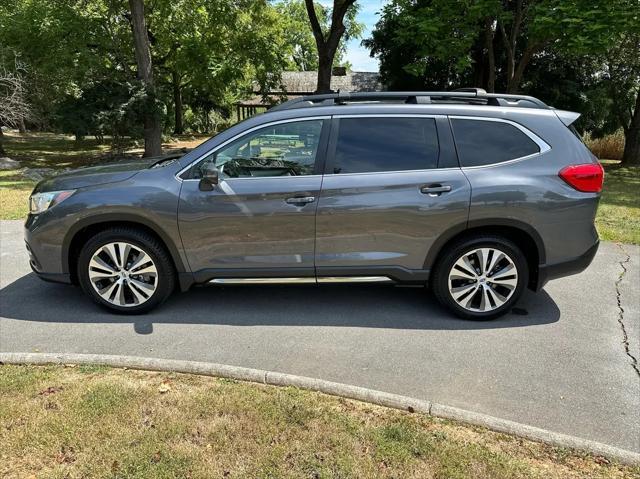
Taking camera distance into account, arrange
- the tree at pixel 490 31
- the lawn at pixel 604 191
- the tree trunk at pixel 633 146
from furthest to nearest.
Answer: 1. the tree trunk at pixel 633 146
2. the tree at pixel 490 31
3. the lawn at pixel 604 191

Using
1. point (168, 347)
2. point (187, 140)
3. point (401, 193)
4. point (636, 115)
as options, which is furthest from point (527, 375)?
point (187, 140)

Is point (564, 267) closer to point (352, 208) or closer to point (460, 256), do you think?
point (460, 256)

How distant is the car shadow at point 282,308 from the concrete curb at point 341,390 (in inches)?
25.8

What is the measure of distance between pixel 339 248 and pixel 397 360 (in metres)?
1.06

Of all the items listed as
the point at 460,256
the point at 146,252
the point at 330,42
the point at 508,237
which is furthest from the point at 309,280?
the point at 330,42

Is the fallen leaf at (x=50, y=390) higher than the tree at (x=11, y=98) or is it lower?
lower

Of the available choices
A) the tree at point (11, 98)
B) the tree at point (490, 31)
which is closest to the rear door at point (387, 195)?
the tree at point (490, 31)

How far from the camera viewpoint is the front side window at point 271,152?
13.5 feet

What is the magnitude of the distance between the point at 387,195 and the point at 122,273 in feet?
7.72

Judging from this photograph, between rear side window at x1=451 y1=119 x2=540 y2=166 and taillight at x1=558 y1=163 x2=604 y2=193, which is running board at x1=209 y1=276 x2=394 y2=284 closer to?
rear side window at x1=451 y1=119 x2=540 y2=166

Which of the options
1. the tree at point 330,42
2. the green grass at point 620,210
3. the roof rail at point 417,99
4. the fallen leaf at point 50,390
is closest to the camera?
the fallen leaf at point 50,390

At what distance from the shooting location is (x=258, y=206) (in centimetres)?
404

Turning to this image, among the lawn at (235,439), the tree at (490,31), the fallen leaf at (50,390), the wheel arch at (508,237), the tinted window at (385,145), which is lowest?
the fallen leaf at (50,390)

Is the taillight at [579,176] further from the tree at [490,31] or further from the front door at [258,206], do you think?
the tree at [490,31]
